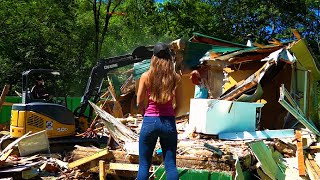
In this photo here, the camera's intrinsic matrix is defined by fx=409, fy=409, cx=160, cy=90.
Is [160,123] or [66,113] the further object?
[66,113]

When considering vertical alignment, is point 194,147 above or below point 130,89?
below

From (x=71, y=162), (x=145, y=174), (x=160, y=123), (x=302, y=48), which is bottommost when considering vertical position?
(x=71, y=162)

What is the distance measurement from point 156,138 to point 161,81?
23.4 inches

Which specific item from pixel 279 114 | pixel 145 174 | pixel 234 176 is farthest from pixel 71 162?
pixel 279 114

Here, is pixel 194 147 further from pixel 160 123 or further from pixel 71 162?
pixel 160 123

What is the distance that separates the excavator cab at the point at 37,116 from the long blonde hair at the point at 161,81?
5.86 meters

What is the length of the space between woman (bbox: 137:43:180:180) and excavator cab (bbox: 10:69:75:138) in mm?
5766

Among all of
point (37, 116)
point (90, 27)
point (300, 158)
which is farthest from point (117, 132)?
point (90, 27)

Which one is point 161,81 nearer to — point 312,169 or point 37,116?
point 312,169

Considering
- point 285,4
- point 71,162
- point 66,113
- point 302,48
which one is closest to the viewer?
point 71,162

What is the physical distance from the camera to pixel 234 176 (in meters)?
6.05

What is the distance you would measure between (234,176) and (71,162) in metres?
3.09

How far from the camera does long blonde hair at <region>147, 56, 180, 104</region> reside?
4234 millimetres

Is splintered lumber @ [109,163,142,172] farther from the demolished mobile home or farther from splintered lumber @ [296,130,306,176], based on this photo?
splintered lumber @ [296,130,306,176]
